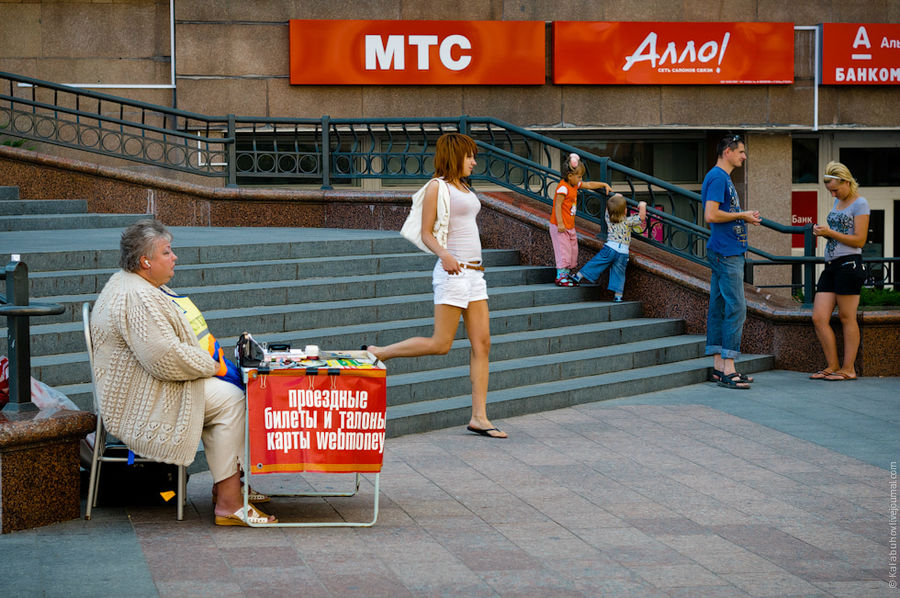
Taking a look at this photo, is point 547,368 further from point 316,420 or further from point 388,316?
point 316,420

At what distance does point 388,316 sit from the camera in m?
9.63

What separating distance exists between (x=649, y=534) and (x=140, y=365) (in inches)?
100

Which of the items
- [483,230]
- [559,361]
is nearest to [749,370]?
[559,361]

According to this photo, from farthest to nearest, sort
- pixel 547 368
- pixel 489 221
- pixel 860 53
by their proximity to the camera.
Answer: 1. pixel 860 53
2. pixel 489 221
3. pixel 547 368

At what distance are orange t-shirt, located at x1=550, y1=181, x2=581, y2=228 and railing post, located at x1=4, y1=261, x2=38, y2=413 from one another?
6.37 metres

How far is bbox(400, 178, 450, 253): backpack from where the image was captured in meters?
7.16

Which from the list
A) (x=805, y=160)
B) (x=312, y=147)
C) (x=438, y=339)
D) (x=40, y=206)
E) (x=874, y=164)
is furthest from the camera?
(x=874, y=164)

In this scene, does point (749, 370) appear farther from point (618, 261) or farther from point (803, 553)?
point (803, 553)

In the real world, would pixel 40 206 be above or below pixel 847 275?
above

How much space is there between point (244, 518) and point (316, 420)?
58cm

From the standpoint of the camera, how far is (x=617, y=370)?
9836mm

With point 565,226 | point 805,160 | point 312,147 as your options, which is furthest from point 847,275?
point 312,147

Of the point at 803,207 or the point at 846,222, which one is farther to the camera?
the point at 803,207

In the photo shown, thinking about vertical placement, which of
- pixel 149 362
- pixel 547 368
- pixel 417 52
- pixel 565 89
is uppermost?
pixel 417 52
